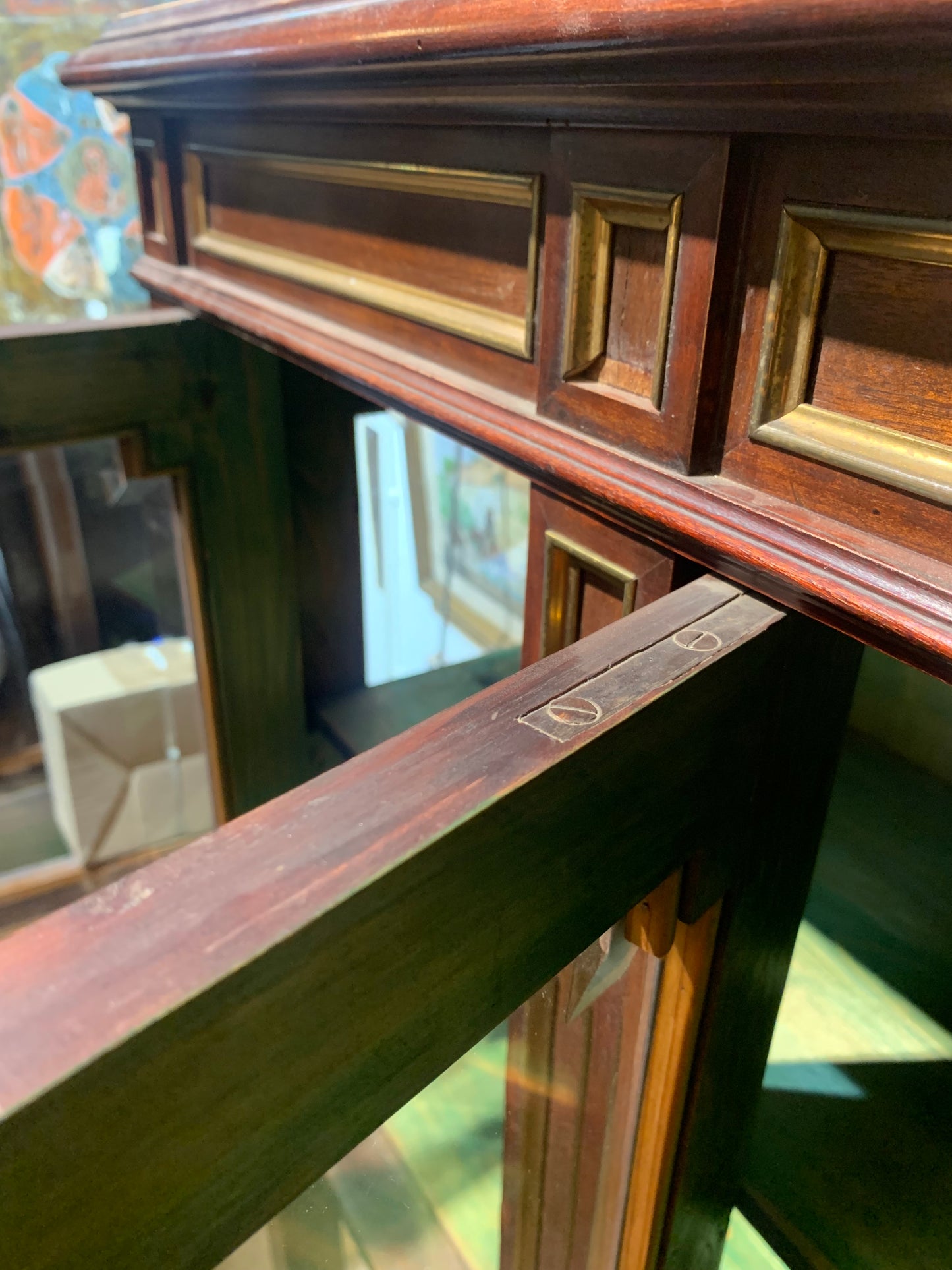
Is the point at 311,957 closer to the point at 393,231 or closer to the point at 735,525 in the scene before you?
the point at 735,525

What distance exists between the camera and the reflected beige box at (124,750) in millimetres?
1703

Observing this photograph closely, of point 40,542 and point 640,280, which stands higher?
point 640,280

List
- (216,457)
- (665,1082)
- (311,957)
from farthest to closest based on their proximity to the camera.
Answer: (216,457) < (665,1082) < (311,957)

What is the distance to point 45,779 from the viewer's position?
82.0 inches

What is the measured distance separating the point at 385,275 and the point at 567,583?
289 mm

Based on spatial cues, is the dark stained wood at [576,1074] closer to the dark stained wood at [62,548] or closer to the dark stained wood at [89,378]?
the dark stained wood at [89,378]

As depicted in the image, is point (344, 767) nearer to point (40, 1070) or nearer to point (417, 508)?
point (40, 1070)

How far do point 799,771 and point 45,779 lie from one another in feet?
6.38

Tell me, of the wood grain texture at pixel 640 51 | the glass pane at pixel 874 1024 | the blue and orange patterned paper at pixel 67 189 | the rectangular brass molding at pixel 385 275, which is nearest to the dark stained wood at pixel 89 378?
the rectangular brass molding at pixel 385 275

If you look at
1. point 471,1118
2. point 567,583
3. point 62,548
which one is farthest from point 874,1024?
point 62,548

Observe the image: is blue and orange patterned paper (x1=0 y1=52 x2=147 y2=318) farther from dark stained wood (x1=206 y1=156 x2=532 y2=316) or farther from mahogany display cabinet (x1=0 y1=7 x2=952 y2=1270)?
mahogany display cabinet (x1=0 y1=7 x2=952 y2=1270)

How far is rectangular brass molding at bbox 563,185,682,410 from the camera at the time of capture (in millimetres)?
442

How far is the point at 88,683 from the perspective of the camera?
1.74m

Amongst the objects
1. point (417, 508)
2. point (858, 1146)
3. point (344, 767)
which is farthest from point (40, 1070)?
point (417, 508)
